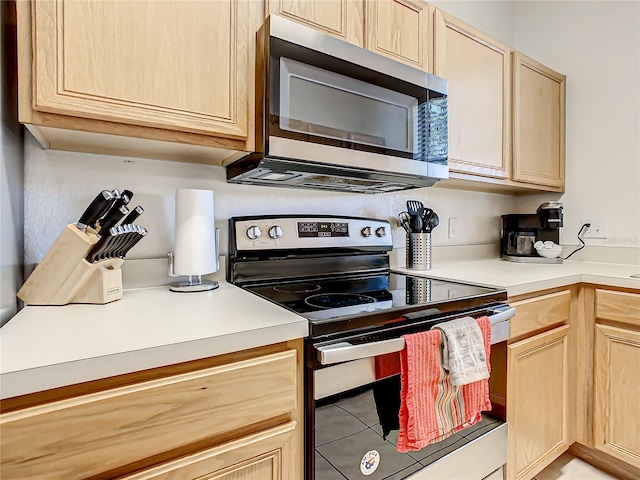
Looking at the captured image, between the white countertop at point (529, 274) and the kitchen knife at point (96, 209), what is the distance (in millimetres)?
1177

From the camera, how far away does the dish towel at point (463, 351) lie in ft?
3.04

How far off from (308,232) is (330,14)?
0.77m

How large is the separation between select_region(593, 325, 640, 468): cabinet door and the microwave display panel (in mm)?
1136

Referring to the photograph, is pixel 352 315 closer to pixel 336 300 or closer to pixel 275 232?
pixel 336 300

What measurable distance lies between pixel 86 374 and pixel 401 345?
0.66 metres

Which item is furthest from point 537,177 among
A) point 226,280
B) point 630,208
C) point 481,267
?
point 226,280

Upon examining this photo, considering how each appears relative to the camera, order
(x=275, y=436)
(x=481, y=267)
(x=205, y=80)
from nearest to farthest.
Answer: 1. (x=275, y=436)
2. (x=205, y=80)
3. (x=481, y=267)

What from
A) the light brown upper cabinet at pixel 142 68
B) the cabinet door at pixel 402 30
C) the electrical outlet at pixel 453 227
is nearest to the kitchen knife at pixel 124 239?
the light brown upper cabinet at pixel 142 68

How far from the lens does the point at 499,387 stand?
121cm

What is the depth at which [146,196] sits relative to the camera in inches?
46.4

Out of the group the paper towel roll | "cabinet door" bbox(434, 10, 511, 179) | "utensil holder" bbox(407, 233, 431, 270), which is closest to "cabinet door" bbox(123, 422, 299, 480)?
the paper towel roll

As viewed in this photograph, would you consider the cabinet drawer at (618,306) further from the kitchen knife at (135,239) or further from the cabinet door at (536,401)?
the kitchen knife at (135,239)

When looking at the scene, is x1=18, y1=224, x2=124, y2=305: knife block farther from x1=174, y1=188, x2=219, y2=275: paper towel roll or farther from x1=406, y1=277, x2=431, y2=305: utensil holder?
x1=406, y1=277, x2=431, y2=305: utensil holder

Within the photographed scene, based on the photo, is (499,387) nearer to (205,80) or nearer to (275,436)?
(275,436)
